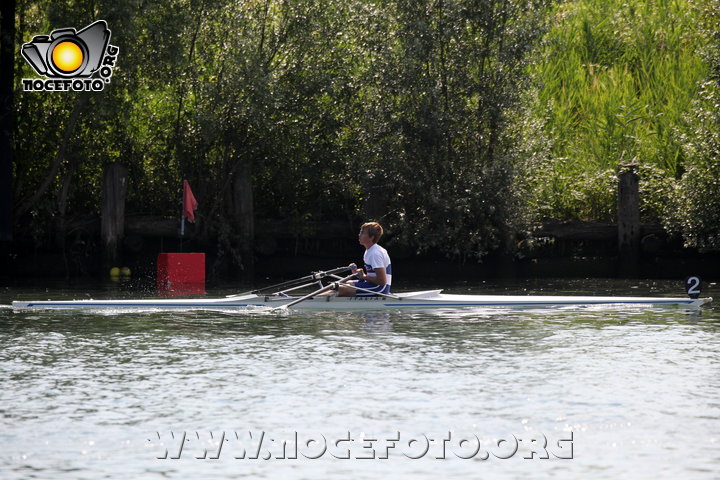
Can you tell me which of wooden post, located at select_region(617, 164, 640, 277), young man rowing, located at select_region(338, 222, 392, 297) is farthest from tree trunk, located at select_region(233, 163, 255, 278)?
young man rowing, located at select_region(338, 222, 392, 297)

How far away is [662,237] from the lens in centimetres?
2755

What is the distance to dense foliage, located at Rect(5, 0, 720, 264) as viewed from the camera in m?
25.7

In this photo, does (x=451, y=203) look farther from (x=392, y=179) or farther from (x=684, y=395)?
(x=684, y=395)

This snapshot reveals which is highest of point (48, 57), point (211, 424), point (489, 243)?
point (48, 57)

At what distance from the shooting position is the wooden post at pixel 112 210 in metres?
26.1

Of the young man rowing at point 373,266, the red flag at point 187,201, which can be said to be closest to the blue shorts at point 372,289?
the young man rowing at point 373,266

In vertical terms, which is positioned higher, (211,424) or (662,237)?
(662,237)

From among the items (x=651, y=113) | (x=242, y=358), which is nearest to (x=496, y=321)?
(x=242, y=358)

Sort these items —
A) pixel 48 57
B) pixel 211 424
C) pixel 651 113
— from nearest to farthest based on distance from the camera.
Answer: pixel 211 424 → pixel 48 57 → pixel 651 113

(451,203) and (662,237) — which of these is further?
(662,237)

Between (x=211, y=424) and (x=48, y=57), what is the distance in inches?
741

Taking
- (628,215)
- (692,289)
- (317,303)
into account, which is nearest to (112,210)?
(317,303)

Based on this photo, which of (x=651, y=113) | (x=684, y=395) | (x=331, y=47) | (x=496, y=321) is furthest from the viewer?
(x=651, y=113)

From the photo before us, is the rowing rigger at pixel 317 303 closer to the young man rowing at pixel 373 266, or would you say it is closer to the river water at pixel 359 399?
the young man rowing at pixel 373 266
